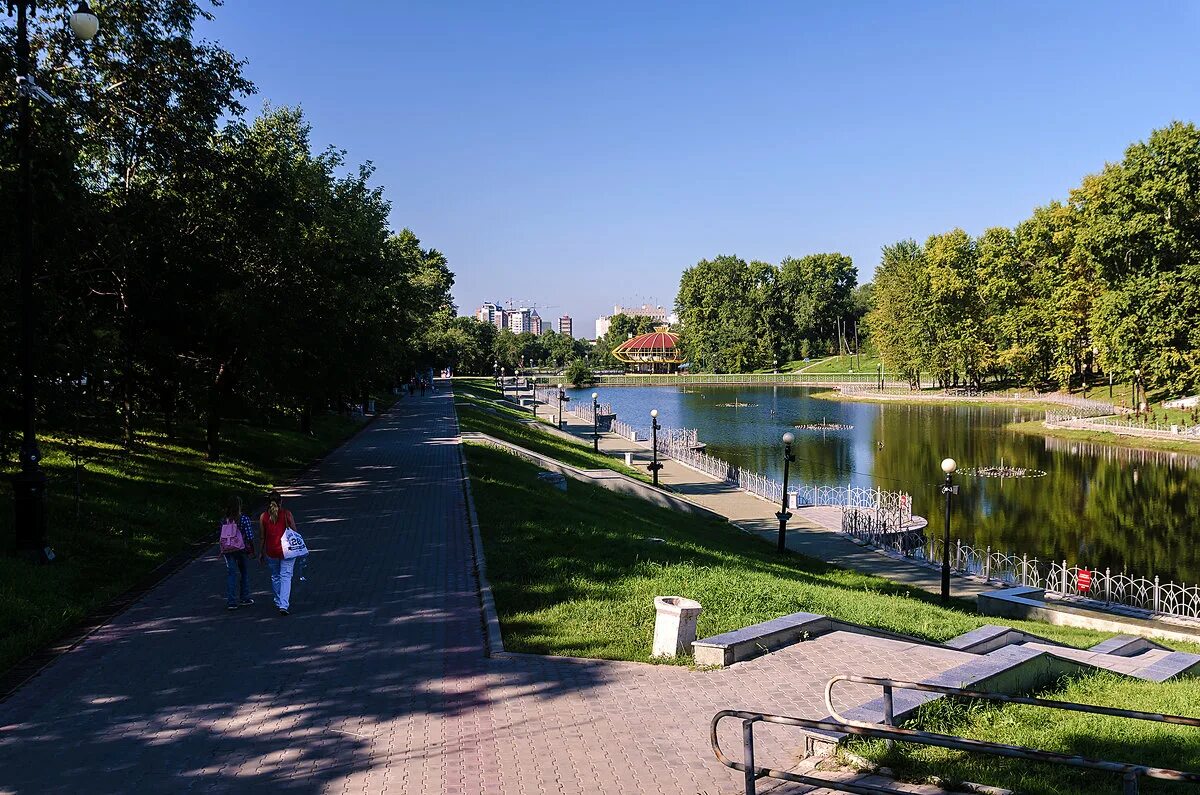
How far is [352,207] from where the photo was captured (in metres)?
29.2

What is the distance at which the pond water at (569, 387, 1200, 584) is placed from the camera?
79.9 ft

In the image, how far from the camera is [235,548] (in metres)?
9.94

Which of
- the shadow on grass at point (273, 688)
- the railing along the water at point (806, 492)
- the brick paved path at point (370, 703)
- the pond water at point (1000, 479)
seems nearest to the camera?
the brick paved path at point (370, 703)

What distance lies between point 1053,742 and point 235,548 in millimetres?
8325

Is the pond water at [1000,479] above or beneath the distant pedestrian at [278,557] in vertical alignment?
beneath

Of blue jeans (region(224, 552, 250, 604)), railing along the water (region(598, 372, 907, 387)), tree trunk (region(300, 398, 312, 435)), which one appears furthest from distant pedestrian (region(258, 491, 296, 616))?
railing along the water (region(598, 372, 907, 387))

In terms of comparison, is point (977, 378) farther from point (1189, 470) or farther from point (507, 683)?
point (507, 683)

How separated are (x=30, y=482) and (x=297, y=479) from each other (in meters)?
9.99

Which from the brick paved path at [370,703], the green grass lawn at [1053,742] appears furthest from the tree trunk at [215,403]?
the green grass lawn at [1053,742]

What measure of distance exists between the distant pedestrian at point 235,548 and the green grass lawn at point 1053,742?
23.2 feet

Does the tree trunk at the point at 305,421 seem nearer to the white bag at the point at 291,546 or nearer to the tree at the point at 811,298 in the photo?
the white bag at the point at 291,546

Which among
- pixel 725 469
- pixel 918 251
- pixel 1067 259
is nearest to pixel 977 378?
pixel 1067 259

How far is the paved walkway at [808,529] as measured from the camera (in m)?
19.4

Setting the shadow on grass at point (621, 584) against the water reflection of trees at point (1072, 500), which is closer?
the shadow on grass at point (621, 584)
